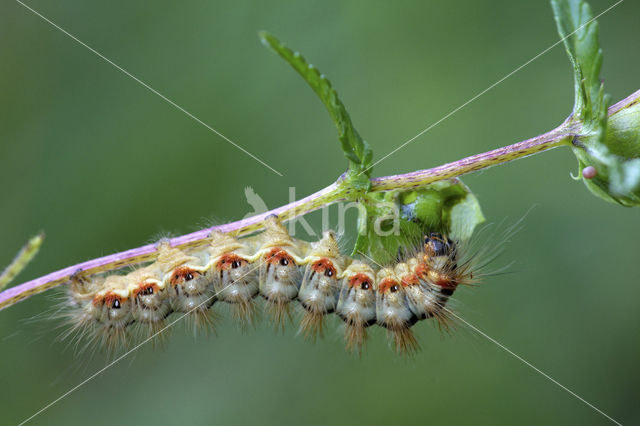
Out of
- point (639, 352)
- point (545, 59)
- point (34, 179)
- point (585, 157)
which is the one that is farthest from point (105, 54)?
point (639, 352)

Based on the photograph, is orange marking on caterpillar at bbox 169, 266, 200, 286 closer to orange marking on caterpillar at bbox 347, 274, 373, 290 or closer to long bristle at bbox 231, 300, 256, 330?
long bristle at bbox 231, 300, 256, 330

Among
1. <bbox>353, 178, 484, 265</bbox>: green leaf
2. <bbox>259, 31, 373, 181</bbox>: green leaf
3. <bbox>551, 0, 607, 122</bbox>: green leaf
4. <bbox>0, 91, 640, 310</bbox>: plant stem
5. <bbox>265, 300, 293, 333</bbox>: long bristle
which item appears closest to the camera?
<bbox>259, 31, 373, 181</bbox>: green leaf

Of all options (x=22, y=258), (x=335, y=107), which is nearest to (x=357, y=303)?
(x=335, y=107)

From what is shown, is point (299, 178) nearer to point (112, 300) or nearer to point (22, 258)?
point (112, 300)

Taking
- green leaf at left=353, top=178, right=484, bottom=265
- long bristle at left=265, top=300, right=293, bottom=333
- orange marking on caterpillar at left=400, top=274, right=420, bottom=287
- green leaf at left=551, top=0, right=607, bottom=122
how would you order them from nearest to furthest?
green leaf at left=551, top=0, right=607, bottom=122 < green leaf at left=353, top=178, right=484, bottom=265 < orange marking on caterpillar at left=400, top=274, right=420, bottom=287 < long bristle at left=265, top=300, right=293, bottom=333

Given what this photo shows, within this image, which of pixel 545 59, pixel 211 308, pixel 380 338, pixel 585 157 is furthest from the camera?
pixel 380 338

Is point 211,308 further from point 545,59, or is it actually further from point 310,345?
point 545,59

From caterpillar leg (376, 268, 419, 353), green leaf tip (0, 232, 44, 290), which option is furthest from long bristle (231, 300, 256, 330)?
green leaf tip (0, 232, 44, 290)
